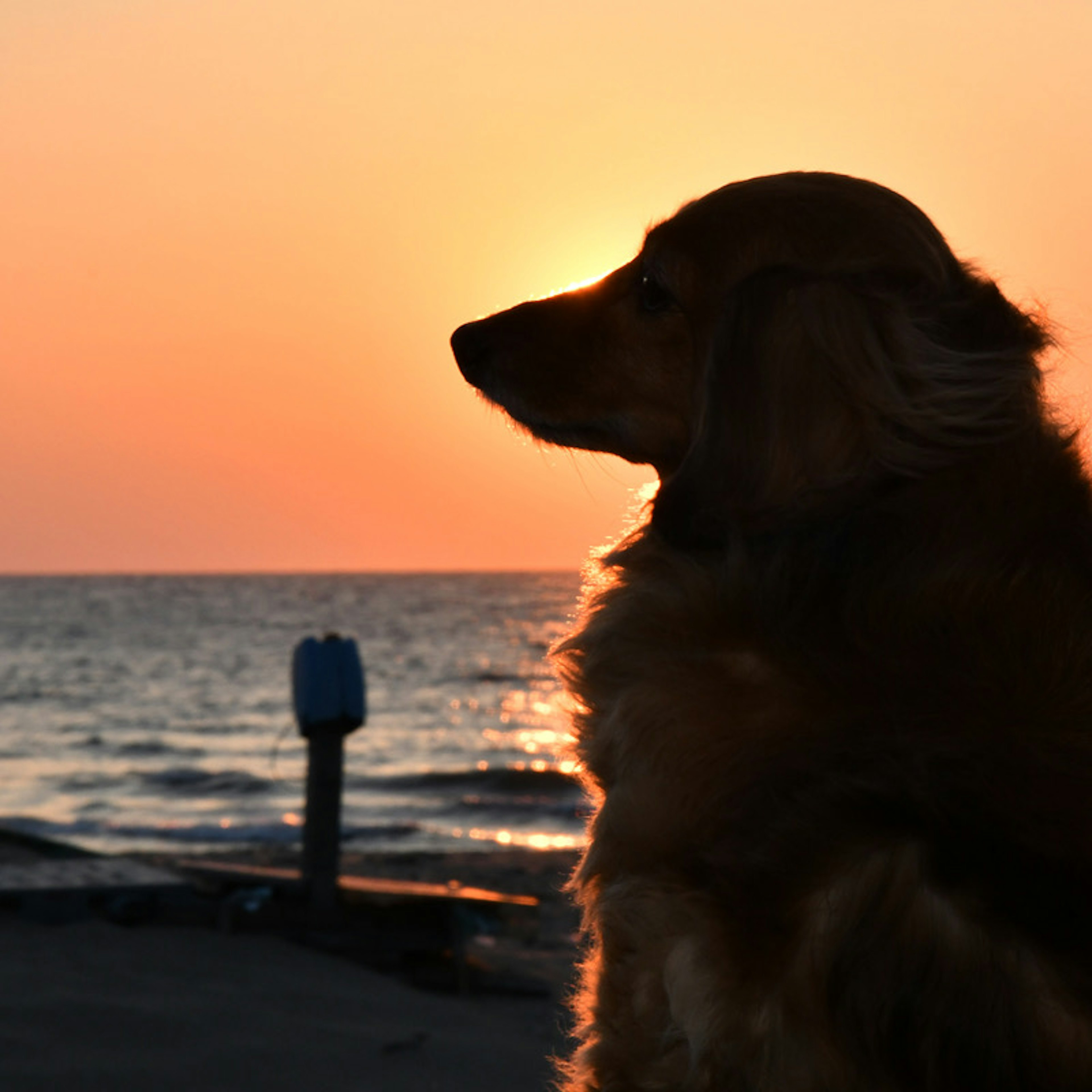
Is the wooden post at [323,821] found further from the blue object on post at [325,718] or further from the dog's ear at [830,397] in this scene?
the dog's ear at [830,397]

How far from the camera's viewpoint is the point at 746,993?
1.99 meters

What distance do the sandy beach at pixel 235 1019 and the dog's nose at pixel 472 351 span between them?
2322 millimetres

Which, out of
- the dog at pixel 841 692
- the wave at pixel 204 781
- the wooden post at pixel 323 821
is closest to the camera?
the dog at pixel 841 692

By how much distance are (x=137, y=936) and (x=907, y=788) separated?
4.63 metres

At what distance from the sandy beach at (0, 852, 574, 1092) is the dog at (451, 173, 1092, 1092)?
2071mm

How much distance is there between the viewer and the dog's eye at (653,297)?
271 cm

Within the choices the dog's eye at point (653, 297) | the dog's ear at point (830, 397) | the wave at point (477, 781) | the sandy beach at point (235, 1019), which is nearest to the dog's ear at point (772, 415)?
the dog's ear at point (830, 397)

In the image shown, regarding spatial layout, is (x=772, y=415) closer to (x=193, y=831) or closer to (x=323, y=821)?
(x=323, y=821)

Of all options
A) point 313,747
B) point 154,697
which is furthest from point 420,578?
point 313,747

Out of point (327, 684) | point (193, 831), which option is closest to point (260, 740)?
point (193, 831)

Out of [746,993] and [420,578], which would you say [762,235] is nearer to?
[746,993]

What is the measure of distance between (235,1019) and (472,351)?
2.87 m

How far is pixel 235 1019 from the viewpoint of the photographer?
466 cm

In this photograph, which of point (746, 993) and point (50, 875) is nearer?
point (746, 993)
